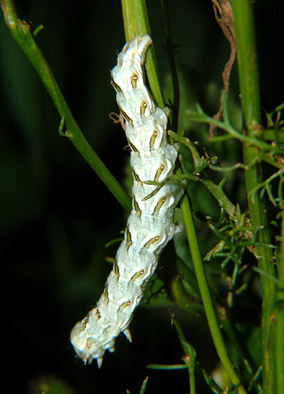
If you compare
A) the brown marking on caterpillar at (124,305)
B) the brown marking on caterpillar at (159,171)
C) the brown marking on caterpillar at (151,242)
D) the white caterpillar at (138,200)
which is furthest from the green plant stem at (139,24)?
the brown marking on caterpillar at (124,305)

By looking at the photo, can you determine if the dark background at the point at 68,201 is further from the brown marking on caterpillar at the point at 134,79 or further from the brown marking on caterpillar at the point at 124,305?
the brown marking on caterpillar at the point at 134,79

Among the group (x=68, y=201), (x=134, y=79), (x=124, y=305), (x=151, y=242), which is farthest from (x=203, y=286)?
(x=68, y=201)

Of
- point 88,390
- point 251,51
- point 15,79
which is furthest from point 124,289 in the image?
point 15,79

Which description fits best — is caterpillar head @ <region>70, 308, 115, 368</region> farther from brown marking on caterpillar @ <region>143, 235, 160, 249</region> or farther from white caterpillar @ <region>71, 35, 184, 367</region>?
brown marking on caterpillar @ <region>143, 235, 160, 249</region>

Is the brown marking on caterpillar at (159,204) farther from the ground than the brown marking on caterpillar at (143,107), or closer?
closer

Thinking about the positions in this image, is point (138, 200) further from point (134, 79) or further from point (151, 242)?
point (134, 79)

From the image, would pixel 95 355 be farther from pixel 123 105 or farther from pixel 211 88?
pixel 211 88
